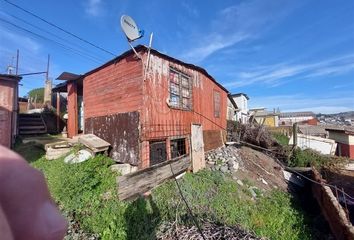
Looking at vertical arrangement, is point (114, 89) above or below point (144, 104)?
above

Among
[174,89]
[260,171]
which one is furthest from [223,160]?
[174,89]

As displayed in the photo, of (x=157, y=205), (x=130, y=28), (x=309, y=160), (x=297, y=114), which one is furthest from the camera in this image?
(x=297, y=114)

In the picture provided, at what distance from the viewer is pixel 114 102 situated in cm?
918

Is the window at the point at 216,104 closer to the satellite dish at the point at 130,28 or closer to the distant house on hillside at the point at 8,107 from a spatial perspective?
the satellite dish at the point at 130,28

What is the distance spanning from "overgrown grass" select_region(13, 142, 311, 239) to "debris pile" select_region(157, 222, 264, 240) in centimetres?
36

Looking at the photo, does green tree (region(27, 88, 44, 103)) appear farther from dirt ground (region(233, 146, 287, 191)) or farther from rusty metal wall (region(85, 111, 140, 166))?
dirt ground (region(233, 146, 287, 191))

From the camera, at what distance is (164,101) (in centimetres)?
891

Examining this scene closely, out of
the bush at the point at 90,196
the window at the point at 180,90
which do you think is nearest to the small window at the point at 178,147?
the window at the point at 180,90

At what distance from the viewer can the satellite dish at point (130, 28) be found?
7566 mm

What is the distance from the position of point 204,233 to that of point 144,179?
8.75 ft

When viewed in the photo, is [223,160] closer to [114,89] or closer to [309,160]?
[114,89]

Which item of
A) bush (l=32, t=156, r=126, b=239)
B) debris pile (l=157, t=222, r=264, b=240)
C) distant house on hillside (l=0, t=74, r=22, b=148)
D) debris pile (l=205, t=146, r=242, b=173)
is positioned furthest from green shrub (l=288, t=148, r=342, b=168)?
distant house on hillside (l=0, t=74, r=22, b=148)

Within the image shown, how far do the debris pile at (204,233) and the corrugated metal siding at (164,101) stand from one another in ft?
11.5

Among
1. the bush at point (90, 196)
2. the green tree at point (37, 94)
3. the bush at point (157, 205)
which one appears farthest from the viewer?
the green tree at point (37, 94)
